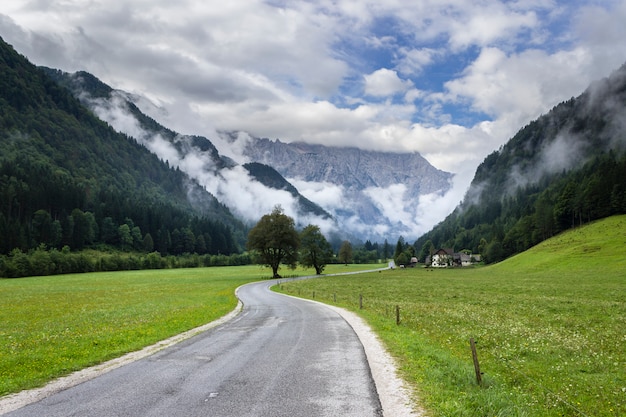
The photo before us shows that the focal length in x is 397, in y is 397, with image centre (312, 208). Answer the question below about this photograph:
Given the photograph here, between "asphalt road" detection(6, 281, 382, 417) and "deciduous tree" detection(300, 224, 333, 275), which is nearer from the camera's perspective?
"asphalt road" detection(6, 281, 382, 417)

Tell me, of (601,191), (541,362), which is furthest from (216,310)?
(601,191)

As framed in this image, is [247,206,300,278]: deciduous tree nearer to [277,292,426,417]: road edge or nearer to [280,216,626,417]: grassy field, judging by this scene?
[280,216,626,417]: grassy field

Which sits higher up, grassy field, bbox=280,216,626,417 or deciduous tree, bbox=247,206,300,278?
deciduous tree, bbox=247,206,300,278

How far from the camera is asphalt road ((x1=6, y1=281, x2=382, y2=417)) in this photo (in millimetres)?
9867

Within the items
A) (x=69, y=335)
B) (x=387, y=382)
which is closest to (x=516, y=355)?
(x=387, y=382)

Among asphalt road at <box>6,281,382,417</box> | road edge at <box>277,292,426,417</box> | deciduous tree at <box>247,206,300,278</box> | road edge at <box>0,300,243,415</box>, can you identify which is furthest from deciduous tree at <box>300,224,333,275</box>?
asphalt road at <box>6,281,382,417</box>

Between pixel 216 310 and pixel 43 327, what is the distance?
13639 mm

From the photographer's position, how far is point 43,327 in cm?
2695

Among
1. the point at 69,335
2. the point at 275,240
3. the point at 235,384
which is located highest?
the point at 275,240

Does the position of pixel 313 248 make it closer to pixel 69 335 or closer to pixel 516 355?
pixel 69 335

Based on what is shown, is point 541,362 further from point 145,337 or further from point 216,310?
point 216,310

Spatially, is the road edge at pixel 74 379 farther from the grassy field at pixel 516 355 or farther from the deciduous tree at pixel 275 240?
the deciduous tree at pixel 275 240

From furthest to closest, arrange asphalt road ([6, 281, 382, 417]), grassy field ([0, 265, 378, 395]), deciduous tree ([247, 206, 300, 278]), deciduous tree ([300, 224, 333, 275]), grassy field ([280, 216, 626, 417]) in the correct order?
deciduous tree ([300, 224, 333, 275]) → deciduous tree ([247, 206, 300, 278]) → grassy field ([0, 265, 378, 395]) → grassy field ([280, 216, 626, 417]) → asphalt road ([6, 281, 382, 417])

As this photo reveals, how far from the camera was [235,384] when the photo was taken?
12203 millimetres
